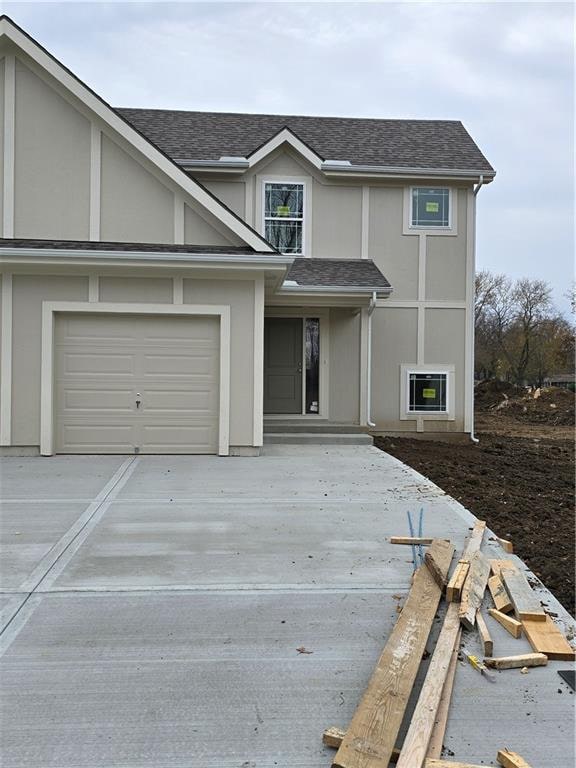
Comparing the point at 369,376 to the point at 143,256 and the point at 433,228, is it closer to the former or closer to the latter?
the point at 433,228

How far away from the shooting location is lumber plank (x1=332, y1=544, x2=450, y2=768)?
256 cm

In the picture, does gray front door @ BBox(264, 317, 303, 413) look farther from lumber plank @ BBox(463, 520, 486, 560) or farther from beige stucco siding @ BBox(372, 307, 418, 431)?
lumber plank @ BBox(463, 520, 486, 560)

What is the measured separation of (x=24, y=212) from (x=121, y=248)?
167 cm

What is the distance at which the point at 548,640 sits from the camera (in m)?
3.58

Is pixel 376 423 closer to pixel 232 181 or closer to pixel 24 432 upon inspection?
pixel 232 181

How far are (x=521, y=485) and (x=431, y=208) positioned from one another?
25.0 ft

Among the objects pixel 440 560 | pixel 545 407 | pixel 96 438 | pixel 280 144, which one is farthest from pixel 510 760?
pixel 545 407

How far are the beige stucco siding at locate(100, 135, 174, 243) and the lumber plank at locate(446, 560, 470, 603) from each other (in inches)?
289

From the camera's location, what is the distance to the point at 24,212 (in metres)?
9.86

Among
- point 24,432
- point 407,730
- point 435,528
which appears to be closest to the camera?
point 407,730

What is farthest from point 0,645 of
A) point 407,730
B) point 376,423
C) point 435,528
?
point 376,423

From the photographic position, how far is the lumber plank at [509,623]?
373cm

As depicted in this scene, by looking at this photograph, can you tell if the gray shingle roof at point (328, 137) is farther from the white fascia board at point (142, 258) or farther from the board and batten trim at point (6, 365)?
the board and batten trim at point (6, 365)

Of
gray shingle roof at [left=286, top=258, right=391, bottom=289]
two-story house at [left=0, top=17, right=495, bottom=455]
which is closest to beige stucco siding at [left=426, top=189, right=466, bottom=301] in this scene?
gray shingle roof at [left=286, top=258, right=391, bottom=289]
